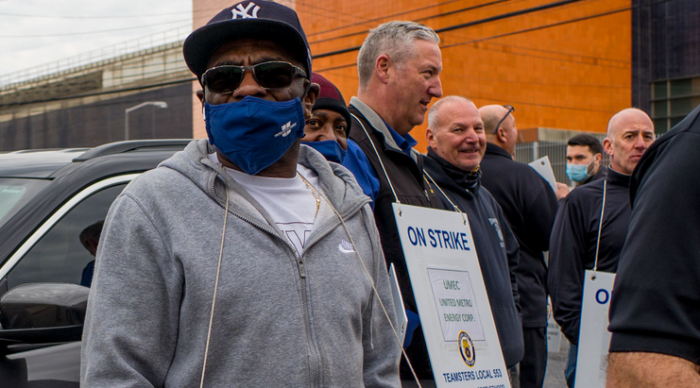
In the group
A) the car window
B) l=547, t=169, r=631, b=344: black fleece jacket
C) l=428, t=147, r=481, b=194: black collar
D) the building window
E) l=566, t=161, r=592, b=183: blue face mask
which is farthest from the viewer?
the building window

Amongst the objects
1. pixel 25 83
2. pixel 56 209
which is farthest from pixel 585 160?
pixel 25 83

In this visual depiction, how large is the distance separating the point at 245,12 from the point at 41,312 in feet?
4.27

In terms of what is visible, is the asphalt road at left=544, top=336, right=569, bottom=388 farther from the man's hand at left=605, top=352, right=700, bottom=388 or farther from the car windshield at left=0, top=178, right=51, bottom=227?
the man's hand at left=605, top=352, right=700, bottom=388

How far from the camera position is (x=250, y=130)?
1.86m

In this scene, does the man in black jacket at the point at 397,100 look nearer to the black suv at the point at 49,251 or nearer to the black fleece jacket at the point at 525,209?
the black suv at the point at 49,251

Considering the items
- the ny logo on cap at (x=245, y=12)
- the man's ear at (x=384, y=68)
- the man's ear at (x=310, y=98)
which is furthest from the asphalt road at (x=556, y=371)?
the ny logo on cap at (x=245, y=12)

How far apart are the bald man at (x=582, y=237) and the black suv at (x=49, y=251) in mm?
2603

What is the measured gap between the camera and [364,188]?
9.46 feet

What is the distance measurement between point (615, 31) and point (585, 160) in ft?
86.4

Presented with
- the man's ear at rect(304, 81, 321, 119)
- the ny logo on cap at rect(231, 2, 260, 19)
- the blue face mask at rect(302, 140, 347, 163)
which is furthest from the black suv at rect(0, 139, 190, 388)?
the ny logo on cap at rect(231, 2, 260, 19)

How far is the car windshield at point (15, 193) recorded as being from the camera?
9.18ft

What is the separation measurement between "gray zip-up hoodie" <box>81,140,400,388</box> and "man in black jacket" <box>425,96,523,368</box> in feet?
5.78

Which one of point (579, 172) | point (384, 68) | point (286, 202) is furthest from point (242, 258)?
point (579, 172)

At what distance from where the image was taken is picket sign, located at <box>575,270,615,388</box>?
12.6ft
